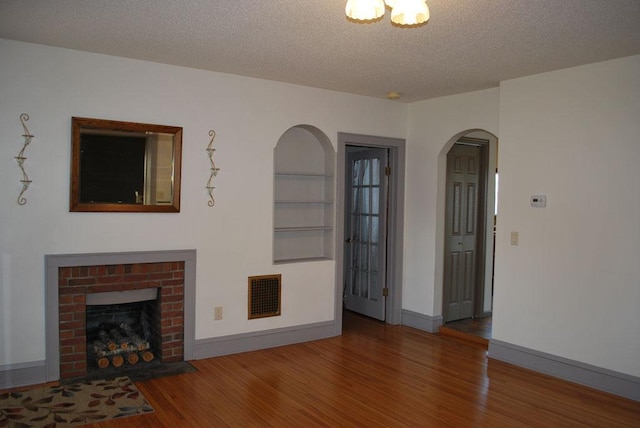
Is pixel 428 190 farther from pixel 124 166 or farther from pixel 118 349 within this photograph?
pixel 118 349

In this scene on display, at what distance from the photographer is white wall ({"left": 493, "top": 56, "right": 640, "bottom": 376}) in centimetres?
379

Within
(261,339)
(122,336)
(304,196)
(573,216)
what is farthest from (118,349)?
(573,216)

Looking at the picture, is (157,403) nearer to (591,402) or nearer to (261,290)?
(261,290)

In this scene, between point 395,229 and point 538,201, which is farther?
point 395,229

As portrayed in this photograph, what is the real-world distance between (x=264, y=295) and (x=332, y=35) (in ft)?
8.26

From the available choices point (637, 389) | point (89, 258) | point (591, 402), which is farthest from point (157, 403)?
point (637, 389)

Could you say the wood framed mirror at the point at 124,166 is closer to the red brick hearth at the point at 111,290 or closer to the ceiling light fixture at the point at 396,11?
the red brick hearth at the point at 111,290

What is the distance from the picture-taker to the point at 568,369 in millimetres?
4148

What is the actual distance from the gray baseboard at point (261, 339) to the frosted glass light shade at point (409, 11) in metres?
3.29

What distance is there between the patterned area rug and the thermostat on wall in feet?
11.3

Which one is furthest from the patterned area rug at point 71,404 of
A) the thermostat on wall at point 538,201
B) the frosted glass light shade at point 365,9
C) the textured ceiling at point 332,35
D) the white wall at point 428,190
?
the thermostat on wall at point 538,201

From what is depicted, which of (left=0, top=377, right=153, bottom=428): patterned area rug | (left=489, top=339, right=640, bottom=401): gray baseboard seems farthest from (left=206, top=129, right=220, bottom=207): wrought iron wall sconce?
(left=489, top=339, right=640, bottom=401): gray baseboard

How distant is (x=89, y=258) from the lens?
3.96 m

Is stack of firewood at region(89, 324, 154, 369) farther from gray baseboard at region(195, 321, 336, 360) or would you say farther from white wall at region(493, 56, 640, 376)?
white wall at region(493, 56, 640, 376)
